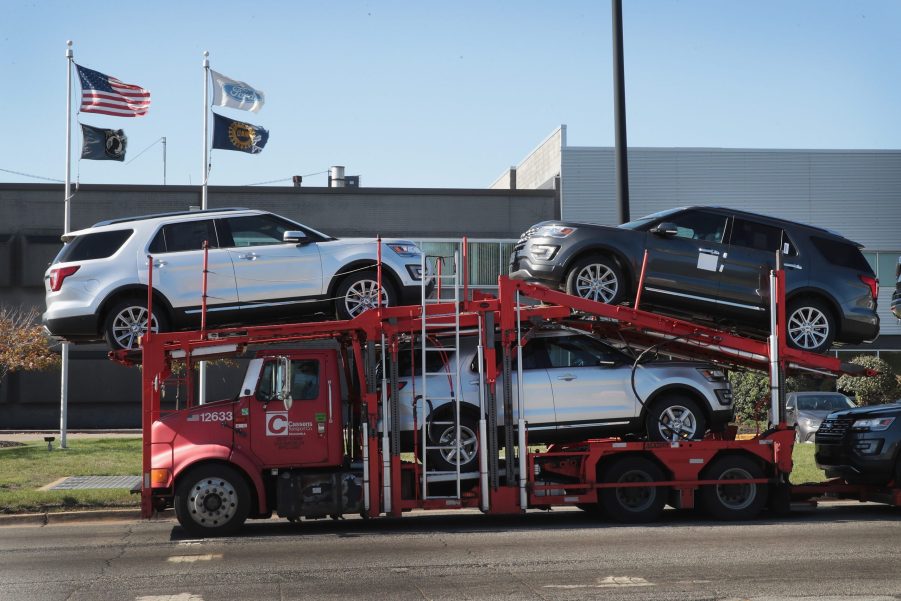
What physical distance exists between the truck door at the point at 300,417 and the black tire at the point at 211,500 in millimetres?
450

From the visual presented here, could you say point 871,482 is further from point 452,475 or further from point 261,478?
point 261,478

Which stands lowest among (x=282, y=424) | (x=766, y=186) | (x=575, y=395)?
(x=282, y=424)

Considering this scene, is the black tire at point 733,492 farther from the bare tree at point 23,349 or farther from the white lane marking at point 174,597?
the bare tree at point 23,349

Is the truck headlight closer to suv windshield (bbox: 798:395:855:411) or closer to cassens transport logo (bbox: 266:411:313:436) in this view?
cassens transport logo (bbox: 266:411:313:436)

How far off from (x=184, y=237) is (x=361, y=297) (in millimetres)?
2168

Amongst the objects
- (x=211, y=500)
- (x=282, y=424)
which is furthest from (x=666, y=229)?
(x=211, y=500)

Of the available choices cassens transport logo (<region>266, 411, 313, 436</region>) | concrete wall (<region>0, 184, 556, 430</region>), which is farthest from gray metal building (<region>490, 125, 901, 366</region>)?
cassens transport logo (<region>266, 411, 313, 436</region>)

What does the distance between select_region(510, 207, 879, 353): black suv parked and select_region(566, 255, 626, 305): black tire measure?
0.5 inches

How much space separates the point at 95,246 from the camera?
12.0m

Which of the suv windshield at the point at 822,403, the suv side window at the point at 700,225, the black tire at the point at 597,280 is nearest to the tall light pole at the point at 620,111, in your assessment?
the suv side window at the point at 700,225

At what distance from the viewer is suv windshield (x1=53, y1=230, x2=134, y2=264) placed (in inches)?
472

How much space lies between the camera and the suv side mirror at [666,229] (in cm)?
1243

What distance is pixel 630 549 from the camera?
10.2 metres

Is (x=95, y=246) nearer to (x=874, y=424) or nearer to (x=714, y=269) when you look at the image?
(x=714, y=269)
